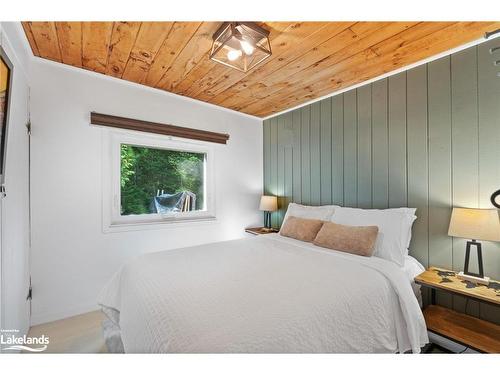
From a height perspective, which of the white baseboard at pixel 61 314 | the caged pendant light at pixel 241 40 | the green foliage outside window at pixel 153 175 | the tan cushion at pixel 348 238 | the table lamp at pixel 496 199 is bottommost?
the white baseboard at pixel 61 314

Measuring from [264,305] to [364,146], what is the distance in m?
1.98

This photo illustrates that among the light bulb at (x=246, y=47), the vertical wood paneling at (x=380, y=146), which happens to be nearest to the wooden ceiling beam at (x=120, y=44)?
the light bulb at (x=246, y=47)

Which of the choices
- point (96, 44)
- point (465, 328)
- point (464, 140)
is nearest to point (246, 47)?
point (96, 44)

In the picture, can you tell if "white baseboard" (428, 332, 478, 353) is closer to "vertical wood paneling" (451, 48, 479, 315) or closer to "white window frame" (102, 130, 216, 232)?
"vertical wood paneling" (451, 48, 479, 315)

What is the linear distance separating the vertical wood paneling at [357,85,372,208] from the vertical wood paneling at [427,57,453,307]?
50 cm

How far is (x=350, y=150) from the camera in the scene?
2479mm

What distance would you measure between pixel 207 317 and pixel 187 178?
7.24ft

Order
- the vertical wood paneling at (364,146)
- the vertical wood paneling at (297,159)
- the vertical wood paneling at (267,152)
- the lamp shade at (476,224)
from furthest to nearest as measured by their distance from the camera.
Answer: the vertical wood paneling at (267,152)
the vertical wood paneling at (297,159)
the vertical wood paneling at (364,146)
the lamp shade at (476,224)

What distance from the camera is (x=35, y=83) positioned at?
2012 millimetres

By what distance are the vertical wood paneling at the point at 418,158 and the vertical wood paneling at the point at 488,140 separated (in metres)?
0.34

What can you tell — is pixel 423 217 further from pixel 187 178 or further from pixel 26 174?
pixel 26 174

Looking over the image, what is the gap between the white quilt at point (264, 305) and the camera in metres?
0.92

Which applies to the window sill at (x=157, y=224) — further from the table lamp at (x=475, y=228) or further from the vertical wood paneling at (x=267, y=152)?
the table lamp at (x=475, y=228)
